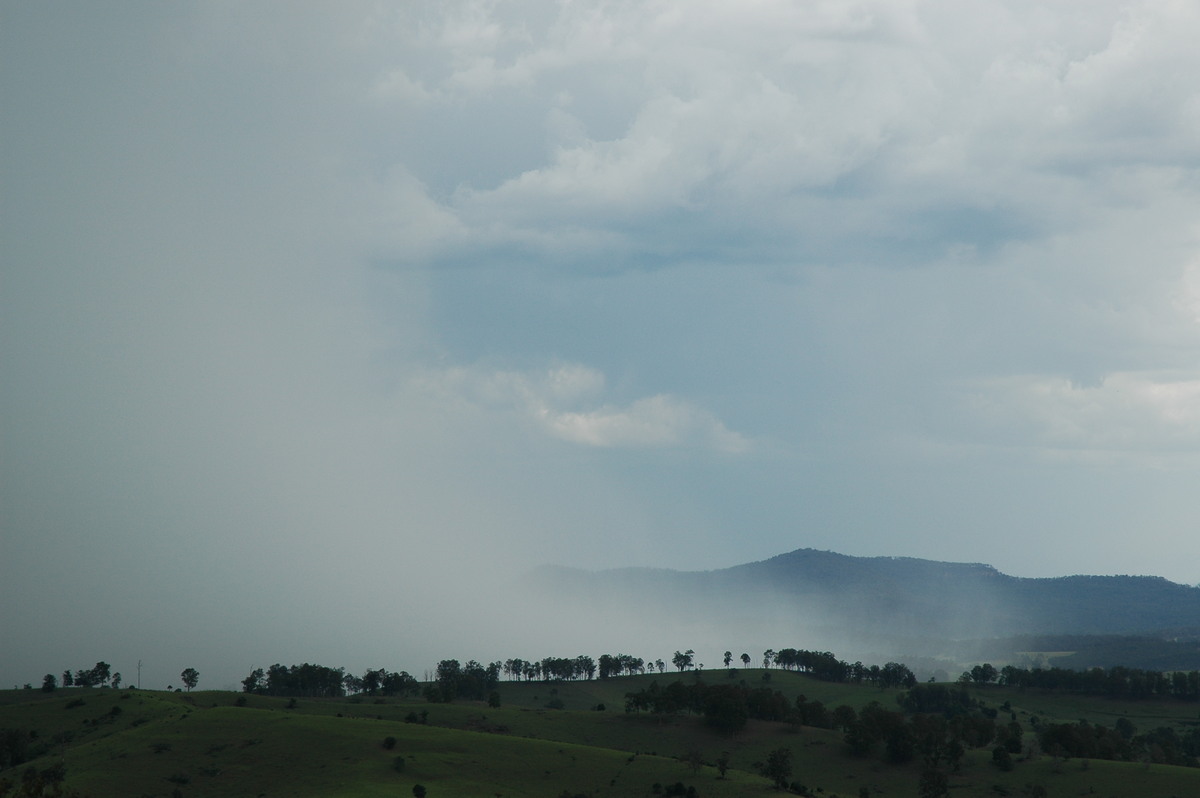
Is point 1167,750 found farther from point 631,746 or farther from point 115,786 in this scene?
point 115,786

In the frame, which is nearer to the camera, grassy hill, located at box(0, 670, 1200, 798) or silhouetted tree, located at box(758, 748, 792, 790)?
grassy hill, located at box(0, 670, 1200, 798)

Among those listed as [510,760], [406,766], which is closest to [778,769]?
[510,760]

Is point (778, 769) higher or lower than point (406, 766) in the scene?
lower

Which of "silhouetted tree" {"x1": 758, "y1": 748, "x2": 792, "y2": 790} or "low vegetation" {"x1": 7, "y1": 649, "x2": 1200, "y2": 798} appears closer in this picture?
"low vegetation" {"x1": 7, "y1": 649, "x2": 1200, "y2": 798}

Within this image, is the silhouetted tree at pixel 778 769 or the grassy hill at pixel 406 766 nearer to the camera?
the grassy hill at pixel 406 766

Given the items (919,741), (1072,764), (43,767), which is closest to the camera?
(43,767)

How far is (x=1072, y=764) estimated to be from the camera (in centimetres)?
16950

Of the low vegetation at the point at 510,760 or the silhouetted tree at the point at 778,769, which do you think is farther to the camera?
the silhouetted tree at the point at 778,769

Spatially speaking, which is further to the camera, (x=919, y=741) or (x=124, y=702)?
(x=124, y=702)

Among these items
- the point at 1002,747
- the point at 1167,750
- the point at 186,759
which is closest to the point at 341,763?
the point at 186,759

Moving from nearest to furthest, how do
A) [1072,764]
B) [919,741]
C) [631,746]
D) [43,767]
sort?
1. [43,767]
2. [1072,764]
3. [919,741]
4. [631,746]

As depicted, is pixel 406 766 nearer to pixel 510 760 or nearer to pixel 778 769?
pixel 510 760

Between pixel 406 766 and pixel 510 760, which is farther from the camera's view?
pixel 510 760

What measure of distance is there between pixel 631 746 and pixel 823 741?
38829 millimetres
